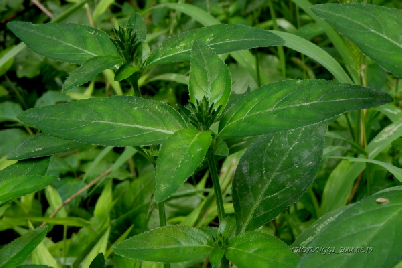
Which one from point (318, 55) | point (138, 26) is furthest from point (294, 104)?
point (318, 55)

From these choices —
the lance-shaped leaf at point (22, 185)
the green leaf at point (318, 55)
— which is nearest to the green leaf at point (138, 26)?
the lance-shaped leaf at point (22, 185)

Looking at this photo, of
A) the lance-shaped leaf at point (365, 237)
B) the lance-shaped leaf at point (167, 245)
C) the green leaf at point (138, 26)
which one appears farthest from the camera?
the green leaf at point (138, 26)

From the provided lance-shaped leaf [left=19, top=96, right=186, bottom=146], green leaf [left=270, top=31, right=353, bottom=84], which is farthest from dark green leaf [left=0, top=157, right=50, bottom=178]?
green leaf [left=270, top=31, right=353, bottom=84]

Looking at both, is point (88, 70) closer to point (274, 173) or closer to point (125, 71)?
point (125, 71)

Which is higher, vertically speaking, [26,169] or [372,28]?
[372,28]

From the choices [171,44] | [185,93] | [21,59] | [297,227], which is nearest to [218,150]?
[171,44]

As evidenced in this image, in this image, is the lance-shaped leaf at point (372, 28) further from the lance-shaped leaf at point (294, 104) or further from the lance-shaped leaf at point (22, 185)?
the lance-shaped leaf at point (22, 185)

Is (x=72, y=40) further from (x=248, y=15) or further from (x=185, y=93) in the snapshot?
(x=248, y=15)
